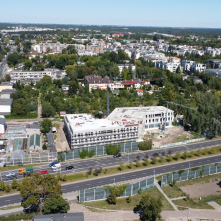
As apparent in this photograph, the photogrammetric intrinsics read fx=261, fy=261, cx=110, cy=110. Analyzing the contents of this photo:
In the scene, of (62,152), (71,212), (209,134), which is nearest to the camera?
(71,212)

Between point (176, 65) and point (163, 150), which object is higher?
point (176, 65)

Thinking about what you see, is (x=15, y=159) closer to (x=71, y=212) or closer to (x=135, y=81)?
(x=71, y=212)

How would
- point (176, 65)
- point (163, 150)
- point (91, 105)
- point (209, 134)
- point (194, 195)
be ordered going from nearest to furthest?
point (194, 195), point (163, 150), point (209, 134), point (91, 105), point (176, 65)

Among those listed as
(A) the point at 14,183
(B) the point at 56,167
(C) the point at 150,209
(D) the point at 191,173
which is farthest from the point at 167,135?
(A) the point at 14,183

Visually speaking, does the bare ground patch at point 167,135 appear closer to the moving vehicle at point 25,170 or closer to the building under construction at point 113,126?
the building under construction at point 113,126

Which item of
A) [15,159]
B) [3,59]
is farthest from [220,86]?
[3,59]

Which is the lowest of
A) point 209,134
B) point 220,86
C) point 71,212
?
point 71,212

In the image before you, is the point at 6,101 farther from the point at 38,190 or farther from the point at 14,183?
the point at 38,190
